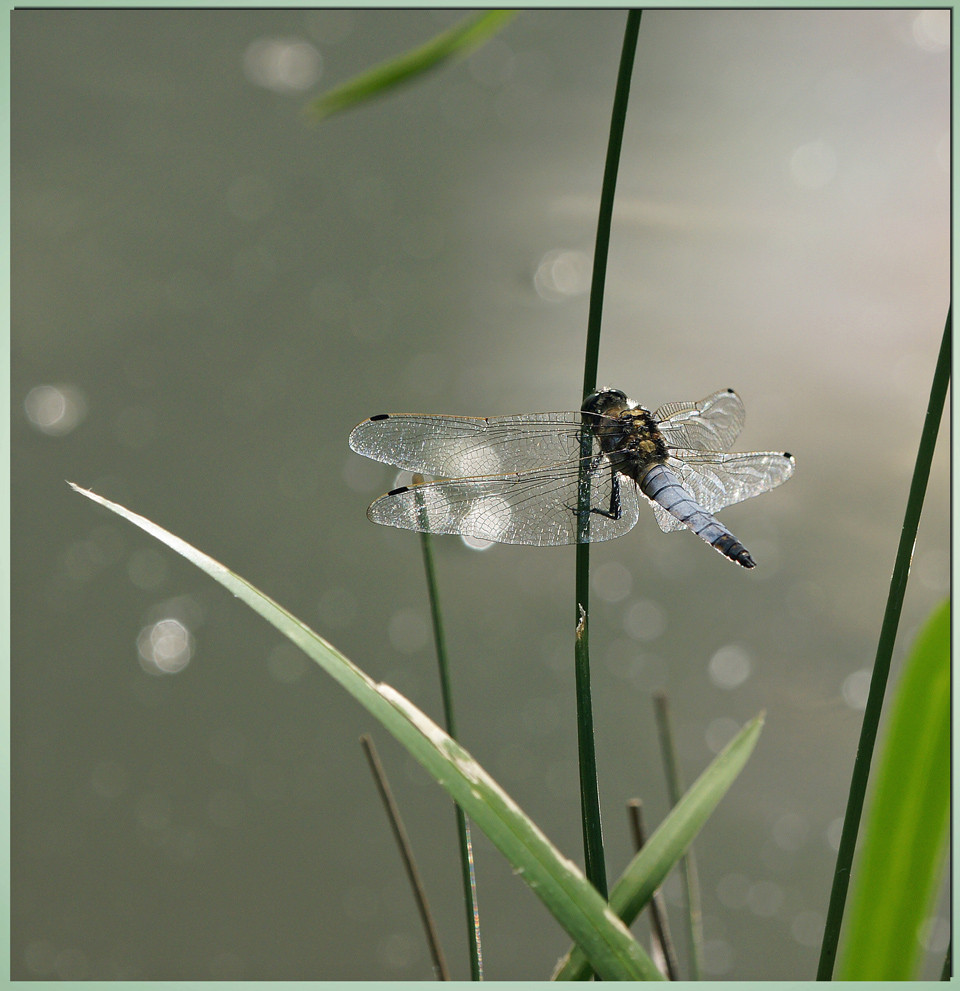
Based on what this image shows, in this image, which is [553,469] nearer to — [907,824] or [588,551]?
[588,551]

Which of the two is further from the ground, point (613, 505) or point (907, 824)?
point (613, 505)

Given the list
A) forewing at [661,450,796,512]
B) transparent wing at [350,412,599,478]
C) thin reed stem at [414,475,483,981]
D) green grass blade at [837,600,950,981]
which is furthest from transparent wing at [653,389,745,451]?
green grass blade at [837,600,950,981]

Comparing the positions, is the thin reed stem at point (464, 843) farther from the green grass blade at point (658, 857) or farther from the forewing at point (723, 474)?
the forewing at point (723, 474)

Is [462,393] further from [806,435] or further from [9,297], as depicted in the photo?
[9,297]

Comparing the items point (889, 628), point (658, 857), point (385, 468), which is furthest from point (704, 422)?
point (385, 468)

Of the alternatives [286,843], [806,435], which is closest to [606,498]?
[806,435]
